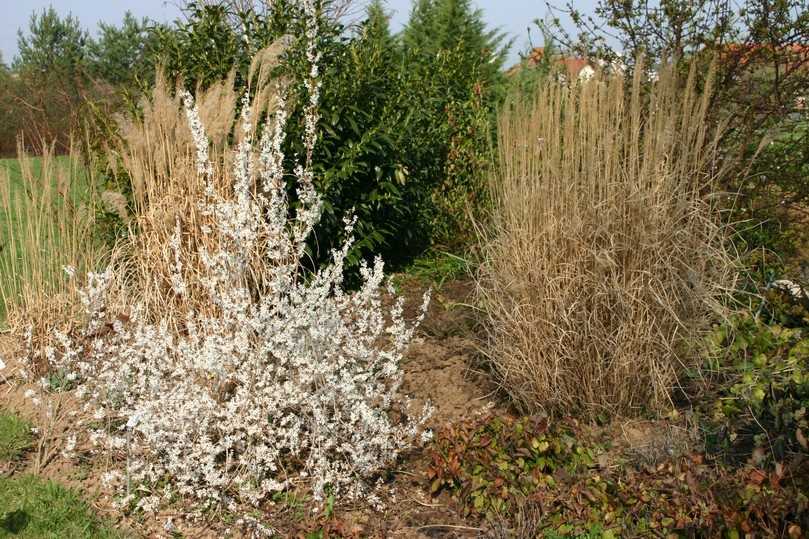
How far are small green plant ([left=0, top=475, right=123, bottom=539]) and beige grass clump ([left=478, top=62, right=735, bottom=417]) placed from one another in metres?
2.12

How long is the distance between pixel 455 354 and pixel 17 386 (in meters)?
2.77

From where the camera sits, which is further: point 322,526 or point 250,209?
point 250,209

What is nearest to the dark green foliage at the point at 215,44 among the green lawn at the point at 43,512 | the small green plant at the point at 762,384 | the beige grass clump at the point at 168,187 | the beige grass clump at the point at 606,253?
the beige grass clump at the point at 168,187

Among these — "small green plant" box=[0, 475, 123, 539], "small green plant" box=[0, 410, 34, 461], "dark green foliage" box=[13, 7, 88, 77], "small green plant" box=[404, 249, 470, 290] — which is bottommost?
"small green plant" box=[0, 475, 123, 539]

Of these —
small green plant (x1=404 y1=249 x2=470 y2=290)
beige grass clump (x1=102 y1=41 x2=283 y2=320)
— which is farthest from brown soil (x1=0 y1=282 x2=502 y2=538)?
beige grass clump (x1=102 y1=41 x2=283 y2=320)

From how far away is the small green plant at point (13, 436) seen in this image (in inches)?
166

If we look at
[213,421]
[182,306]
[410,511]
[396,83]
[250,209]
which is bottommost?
[410,511]

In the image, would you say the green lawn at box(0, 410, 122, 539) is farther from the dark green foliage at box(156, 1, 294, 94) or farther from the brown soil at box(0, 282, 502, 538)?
the dark green foliage at box(156, 1, 294, 94)

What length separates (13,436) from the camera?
4.33 metres

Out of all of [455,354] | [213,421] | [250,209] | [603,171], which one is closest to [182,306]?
[250,209]

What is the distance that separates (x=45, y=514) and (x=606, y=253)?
9.43ft

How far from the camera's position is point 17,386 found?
500 centimetres

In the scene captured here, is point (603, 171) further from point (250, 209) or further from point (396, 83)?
point (396, 83)

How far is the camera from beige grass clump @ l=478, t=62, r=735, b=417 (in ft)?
12.9
